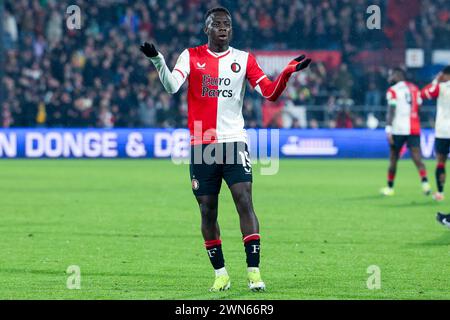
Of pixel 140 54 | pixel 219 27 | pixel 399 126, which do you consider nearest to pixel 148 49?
pixel 219 27

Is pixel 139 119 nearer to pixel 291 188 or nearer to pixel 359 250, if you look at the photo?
pixel 291 188

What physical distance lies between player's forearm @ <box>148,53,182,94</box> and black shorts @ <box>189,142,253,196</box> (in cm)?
62

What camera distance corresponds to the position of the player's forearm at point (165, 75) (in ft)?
27.8

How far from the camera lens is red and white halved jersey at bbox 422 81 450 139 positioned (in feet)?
57.8

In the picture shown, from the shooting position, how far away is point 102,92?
31125mm

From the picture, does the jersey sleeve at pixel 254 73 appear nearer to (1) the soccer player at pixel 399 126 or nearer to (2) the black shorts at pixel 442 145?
(2) the black shorts at pixel 442 145

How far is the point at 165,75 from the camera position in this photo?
8609 millimetres

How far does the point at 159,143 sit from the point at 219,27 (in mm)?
20861

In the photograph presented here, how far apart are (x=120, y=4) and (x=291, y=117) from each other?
7468mm

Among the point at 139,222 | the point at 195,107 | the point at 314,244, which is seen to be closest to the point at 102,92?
the point at 139,222

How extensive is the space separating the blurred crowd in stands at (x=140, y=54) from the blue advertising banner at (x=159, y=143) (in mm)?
840

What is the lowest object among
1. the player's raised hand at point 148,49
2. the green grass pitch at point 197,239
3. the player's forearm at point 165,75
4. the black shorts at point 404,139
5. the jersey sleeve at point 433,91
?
the green grass pitch at point 197,239

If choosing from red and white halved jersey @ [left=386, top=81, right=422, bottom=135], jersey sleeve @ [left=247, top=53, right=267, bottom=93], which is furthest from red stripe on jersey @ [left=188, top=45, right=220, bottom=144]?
red and white halved jersey @ [left=386, top=81, right=422, bottom=135]

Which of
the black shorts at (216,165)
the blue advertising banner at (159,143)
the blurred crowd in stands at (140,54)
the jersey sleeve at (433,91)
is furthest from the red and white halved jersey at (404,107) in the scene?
the blurred crowd in stands at (140,54)
